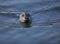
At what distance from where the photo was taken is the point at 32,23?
16.2 metres

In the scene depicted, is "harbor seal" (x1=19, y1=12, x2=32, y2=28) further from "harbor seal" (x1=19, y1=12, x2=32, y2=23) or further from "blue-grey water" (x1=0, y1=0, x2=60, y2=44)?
"blue-grey water" (x1=0, y1=0, x2=60, y2=44)

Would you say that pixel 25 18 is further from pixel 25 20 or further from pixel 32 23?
pixel 32 23

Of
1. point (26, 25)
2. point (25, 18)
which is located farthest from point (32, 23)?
point (25, 18)

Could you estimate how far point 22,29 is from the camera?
15.1 metres

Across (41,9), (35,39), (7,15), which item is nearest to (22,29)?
(35,39)

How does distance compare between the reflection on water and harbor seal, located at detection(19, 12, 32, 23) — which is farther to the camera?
harbor seal, located at detection(19, 12, 32, 23)

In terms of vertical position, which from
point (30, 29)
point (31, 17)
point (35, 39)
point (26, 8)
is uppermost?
point (26, 8)

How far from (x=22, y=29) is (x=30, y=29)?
1.46 ft

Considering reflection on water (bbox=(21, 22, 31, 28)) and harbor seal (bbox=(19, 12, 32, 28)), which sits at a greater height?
harbor seal (bbox=(19, 12, 32, 28))

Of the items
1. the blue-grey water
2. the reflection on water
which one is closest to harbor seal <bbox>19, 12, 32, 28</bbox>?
the reflection on water

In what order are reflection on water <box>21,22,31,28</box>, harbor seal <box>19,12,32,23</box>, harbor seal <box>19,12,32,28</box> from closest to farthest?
1. reflection on water <box>21,22,31,28</box>
2. harbor seal <box>19,12,32,28</box>
3. harbor seal <box>19,12,32,23</box>

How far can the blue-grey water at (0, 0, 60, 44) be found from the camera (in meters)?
13.5

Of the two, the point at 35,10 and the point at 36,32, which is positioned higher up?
the point at 35,10

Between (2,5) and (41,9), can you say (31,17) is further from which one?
A: (2,5)
